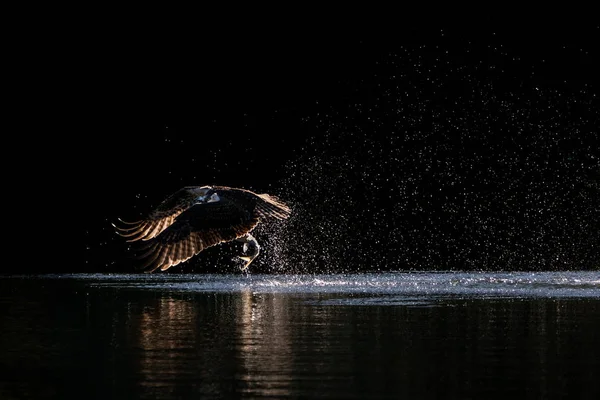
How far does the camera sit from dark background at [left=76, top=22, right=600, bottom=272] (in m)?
34.1

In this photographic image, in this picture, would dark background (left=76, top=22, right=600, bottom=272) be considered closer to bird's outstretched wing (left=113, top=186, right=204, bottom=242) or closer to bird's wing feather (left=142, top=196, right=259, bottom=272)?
bird's wing feather (left=142, top=196, right=259, bottom=272)

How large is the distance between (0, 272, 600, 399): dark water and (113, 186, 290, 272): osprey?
0.66m

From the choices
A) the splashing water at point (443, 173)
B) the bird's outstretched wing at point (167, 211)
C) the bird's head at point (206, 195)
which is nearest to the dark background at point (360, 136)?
the splashing water at point (443, 173)

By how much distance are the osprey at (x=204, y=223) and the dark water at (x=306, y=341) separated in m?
0.66

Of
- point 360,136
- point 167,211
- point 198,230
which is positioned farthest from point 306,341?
point 360,136

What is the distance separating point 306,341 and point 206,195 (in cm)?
652

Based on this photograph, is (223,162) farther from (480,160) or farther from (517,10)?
(517,10)

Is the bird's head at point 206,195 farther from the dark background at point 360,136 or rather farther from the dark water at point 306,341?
the dark background at point 360,136

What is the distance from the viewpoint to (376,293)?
67.8 ft

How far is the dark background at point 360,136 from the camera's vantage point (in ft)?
112

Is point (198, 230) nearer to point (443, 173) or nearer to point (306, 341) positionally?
point (306, 341)

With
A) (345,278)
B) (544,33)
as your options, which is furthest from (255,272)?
(544,33)

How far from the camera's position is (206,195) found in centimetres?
2022

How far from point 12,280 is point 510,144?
1535 centimetres
